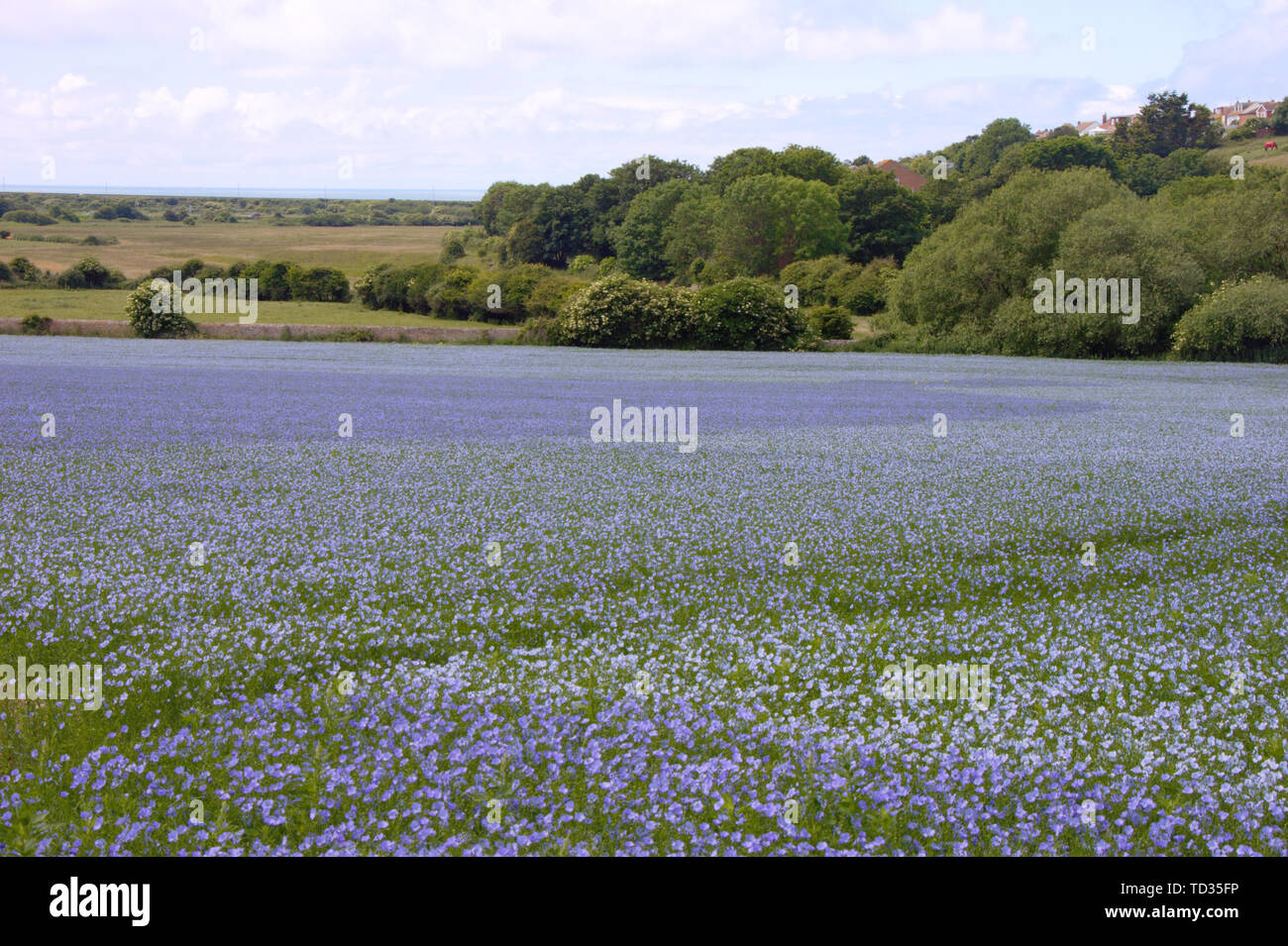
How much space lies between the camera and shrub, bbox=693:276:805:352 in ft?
217

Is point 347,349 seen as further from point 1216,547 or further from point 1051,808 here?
point 1051,808

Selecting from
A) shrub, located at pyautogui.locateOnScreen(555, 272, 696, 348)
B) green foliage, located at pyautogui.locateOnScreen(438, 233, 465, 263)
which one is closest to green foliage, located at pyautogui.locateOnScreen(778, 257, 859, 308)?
shrub, located at pyautogui.locateOnScreen(555, 272, 696, 348)

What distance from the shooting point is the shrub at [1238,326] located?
52.9 m

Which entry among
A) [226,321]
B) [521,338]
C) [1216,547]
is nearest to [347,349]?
[521,338]

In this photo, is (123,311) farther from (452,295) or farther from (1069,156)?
(1069,156)

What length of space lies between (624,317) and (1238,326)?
1398 inches

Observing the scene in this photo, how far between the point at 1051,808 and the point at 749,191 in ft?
335

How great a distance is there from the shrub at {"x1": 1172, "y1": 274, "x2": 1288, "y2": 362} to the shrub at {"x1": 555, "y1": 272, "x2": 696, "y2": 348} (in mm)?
24623

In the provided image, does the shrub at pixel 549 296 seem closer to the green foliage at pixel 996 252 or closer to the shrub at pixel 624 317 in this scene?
the shrub at pixel 624 317

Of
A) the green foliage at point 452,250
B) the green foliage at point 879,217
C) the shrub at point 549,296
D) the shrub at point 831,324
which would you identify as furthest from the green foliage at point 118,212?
the shrub at point 831,324

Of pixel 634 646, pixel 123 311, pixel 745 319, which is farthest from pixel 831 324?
pixel 634 646

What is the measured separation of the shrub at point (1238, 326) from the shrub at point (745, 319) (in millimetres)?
23373

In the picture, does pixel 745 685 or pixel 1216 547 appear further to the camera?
pixel 1216 547
